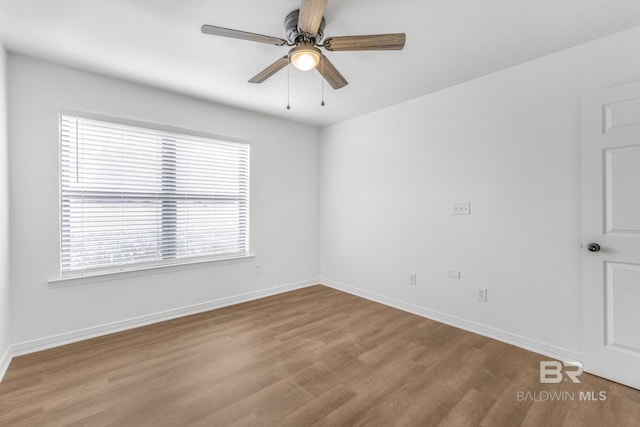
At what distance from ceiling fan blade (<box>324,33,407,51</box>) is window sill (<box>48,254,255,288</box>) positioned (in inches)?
107

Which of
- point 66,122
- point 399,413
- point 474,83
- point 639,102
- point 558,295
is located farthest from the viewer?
point 474,83

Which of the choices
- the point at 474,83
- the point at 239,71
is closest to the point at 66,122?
the point at 239,71

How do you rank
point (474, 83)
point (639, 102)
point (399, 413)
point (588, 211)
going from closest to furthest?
point (399, 413), point (639, 102), point (588, 211), point (474, 83)

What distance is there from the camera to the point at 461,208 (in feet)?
9.43

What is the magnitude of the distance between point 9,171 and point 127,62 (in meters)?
1.33

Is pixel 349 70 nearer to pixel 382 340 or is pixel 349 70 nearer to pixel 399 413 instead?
pixel 382 340

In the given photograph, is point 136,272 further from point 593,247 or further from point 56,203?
point 593,247

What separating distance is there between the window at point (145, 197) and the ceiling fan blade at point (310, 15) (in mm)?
2181

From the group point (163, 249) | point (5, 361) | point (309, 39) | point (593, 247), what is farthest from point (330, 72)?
point (5, 361)

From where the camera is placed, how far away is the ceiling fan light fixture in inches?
67.1

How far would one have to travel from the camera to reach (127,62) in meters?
2.42

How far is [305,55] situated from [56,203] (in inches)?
101

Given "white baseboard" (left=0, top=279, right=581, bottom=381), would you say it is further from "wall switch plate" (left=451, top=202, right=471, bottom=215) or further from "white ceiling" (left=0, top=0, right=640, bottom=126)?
"white ceiling" (left=0, top=0, right=640, bottom=126)

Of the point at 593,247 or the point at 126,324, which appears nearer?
the point at 593,247
